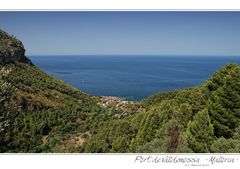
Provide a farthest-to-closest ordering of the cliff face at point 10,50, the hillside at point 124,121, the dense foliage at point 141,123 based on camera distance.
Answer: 1. the cliff face at point 10,50
2. the hillside at point 124,121
3. the dense foliage at point 141,123

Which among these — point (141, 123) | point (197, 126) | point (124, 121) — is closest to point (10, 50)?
point (124, 121)

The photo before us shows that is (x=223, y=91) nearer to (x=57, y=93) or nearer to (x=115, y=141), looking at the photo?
(x=115, y=141)

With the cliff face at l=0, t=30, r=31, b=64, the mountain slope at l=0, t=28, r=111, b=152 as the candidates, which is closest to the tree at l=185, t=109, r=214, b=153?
the mountain slope at l=0, t=28, r=111, b=152

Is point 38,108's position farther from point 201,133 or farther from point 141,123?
point 201,133

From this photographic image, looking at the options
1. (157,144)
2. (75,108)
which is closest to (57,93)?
(75,108)

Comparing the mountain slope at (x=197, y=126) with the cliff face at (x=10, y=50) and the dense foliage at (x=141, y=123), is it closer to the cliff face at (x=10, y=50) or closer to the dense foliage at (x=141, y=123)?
the dense foliage at (x=141, y=123)

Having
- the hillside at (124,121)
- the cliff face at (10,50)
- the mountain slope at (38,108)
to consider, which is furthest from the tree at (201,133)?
the cliff face at (10,50)
